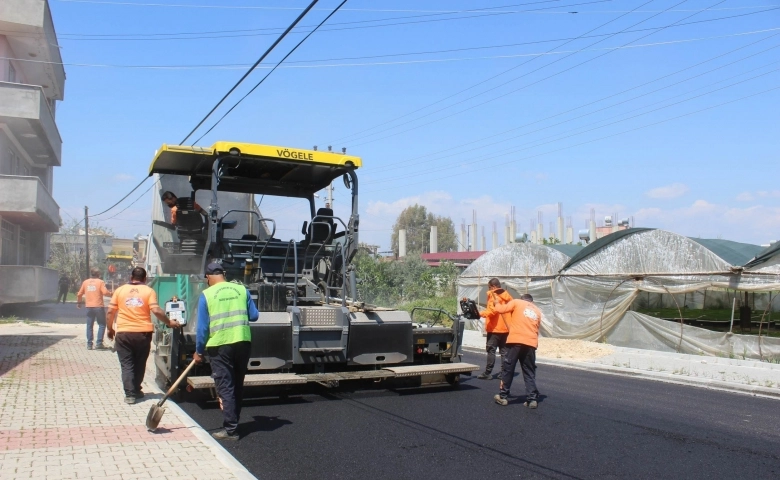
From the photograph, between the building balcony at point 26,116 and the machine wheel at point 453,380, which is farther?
the building balcony at point 26,116

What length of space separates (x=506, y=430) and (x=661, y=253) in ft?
39.3

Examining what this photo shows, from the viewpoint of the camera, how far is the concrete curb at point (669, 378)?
10.4 meters

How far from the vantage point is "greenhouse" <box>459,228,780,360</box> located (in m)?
15.0

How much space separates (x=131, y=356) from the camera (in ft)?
25.5

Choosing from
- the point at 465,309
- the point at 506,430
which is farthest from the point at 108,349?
the point at 506,430

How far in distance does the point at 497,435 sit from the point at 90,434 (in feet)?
12.0

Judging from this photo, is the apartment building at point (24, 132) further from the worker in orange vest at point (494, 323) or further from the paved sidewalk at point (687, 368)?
the worker in orange vest at point (494, 323)

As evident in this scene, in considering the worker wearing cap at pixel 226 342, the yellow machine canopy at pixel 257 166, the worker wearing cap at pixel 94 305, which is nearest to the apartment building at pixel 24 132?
the worker wearing cap at pixel 94 305

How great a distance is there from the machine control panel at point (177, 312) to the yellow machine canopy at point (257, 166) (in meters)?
1.72

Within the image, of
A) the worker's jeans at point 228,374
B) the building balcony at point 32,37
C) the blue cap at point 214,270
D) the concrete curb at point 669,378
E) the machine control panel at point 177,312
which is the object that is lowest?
the concrete curb at point 669,378

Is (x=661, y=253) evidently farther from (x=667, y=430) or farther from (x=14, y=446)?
(x=14, y=446)

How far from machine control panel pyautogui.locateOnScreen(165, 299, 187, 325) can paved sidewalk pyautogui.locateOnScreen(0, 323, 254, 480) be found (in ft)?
2.91

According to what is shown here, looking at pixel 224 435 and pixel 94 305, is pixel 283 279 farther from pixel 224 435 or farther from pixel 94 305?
pixel 94 305

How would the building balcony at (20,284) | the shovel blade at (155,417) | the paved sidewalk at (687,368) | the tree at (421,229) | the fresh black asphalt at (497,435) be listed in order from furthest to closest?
the tree at (421,229) → the building balcony at (20,284) → the paved sidewalk at (687,368) → the shovel blade at (155,417) → the fresh black asphalt at (497,435)
